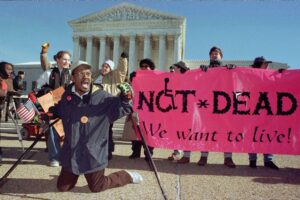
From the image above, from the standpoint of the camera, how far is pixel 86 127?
3414mm

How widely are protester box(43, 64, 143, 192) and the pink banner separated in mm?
1946

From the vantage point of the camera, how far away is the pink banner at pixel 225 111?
5.19 metres

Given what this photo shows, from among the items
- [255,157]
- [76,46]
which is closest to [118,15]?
[76,46]

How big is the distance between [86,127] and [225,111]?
2.75 metres

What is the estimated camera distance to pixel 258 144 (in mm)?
5148

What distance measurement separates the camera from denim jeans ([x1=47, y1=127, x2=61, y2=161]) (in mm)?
4863

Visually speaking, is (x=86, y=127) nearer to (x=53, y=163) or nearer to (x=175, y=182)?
(x=175, y=182)

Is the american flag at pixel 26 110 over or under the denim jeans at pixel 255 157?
over

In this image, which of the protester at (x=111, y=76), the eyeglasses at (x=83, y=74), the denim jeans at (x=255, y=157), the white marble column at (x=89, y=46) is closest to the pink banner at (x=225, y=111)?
the denim jeans at (x=255, y=157)

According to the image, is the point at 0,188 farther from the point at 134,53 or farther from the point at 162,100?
the point at 134,53

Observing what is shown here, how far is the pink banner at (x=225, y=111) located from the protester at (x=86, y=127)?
6.38 ft

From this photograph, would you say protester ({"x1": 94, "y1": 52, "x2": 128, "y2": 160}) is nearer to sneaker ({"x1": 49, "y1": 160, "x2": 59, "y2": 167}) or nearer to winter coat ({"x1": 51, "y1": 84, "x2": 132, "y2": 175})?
sneaker ({"x1": 49, "y1": 160, "x2": 59, "y2": 167})

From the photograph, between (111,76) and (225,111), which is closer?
(225,111)

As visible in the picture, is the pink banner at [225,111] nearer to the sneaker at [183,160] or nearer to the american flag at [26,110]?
the sneaker at [183,160]
